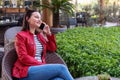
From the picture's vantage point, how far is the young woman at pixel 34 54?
3279 mm

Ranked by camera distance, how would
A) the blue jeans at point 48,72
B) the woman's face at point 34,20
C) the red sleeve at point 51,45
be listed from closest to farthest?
the blue jeans at point 48,72 < the woman's face at point 34,20 < the red sleeve at point 51,45

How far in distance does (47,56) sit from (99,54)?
100 cm

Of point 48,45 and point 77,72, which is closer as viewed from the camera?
point 48,45

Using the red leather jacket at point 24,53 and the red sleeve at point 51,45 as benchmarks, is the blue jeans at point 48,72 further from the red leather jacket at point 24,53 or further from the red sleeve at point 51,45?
the red sleeve at point 51,45

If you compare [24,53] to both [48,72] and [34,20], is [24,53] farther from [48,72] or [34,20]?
[34,20]

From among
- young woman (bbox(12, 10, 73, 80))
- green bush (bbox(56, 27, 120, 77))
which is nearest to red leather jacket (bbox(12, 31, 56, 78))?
young woman (bbox(12, 10, 73, 80))

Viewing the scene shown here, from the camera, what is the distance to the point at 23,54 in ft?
11.0

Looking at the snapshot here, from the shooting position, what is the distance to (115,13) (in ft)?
60.5

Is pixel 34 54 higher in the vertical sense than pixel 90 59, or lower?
higher

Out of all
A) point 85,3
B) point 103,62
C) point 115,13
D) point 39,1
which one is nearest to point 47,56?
point 103,62

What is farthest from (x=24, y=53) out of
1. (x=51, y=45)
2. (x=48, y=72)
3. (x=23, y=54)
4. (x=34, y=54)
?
(x=51, y=45)

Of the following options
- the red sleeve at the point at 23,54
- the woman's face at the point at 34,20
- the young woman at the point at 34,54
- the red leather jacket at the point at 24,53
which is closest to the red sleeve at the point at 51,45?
the young woman at the point at 34,54

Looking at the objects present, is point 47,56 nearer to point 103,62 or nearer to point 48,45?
point 48,45

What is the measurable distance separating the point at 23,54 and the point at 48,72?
13.4 inches
